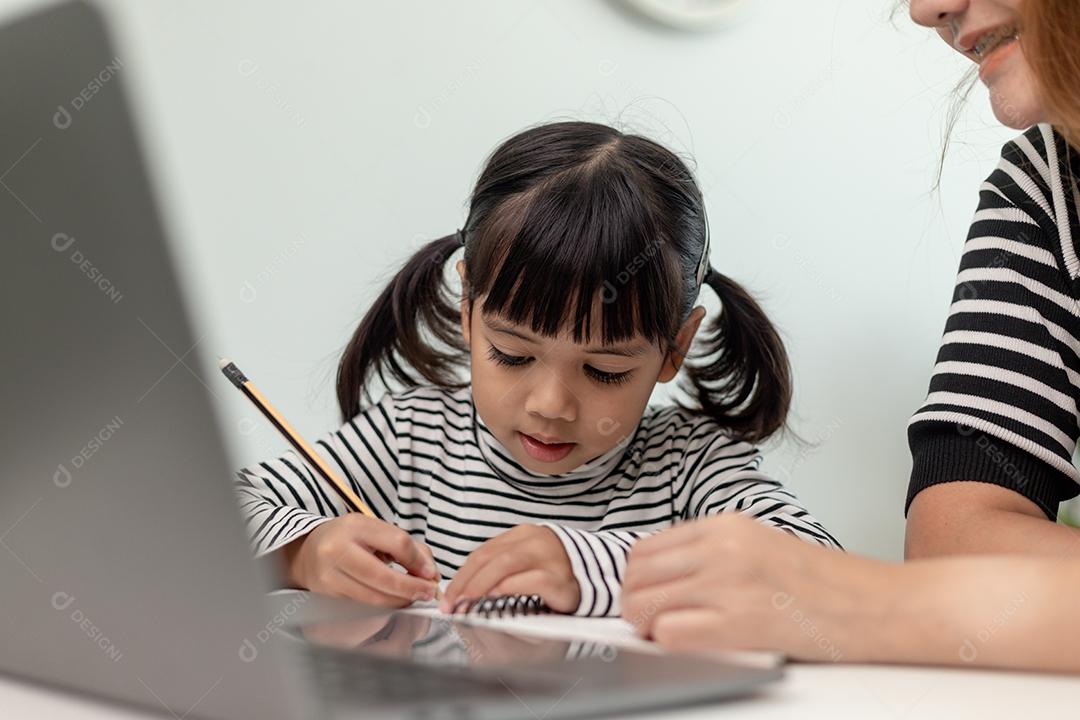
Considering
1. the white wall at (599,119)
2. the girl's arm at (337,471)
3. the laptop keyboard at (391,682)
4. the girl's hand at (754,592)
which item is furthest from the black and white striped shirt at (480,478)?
the laptop keyboard at (391,682)

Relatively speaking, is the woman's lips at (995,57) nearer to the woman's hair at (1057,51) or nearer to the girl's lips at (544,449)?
the woman's hair at (1057,51)

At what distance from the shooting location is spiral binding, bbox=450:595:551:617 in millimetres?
662

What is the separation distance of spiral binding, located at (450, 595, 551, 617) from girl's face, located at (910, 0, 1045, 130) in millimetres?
478

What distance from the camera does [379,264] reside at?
1575 millimetres

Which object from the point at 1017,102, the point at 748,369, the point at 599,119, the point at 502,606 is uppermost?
the point at 599,119

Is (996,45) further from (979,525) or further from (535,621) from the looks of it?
(535,621)

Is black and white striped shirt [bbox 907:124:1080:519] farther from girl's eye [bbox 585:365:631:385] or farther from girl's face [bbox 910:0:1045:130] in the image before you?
girl's eye [bbox 585:365:631:385]

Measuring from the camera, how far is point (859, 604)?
1.51 feet

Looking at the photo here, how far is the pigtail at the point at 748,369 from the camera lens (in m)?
1.14

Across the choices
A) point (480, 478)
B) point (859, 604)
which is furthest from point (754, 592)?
point (480, 478)

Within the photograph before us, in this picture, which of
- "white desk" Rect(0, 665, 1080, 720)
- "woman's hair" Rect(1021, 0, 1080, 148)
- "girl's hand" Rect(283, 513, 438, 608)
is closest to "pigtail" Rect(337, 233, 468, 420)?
"girl's hand" Rect(283, 513, 438, 608)

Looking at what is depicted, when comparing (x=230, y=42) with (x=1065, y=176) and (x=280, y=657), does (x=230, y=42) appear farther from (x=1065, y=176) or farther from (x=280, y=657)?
(x=280, y=657)

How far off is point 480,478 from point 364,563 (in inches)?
14.0

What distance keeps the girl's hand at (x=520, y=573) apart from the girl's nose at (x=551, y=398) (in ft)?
0.60
